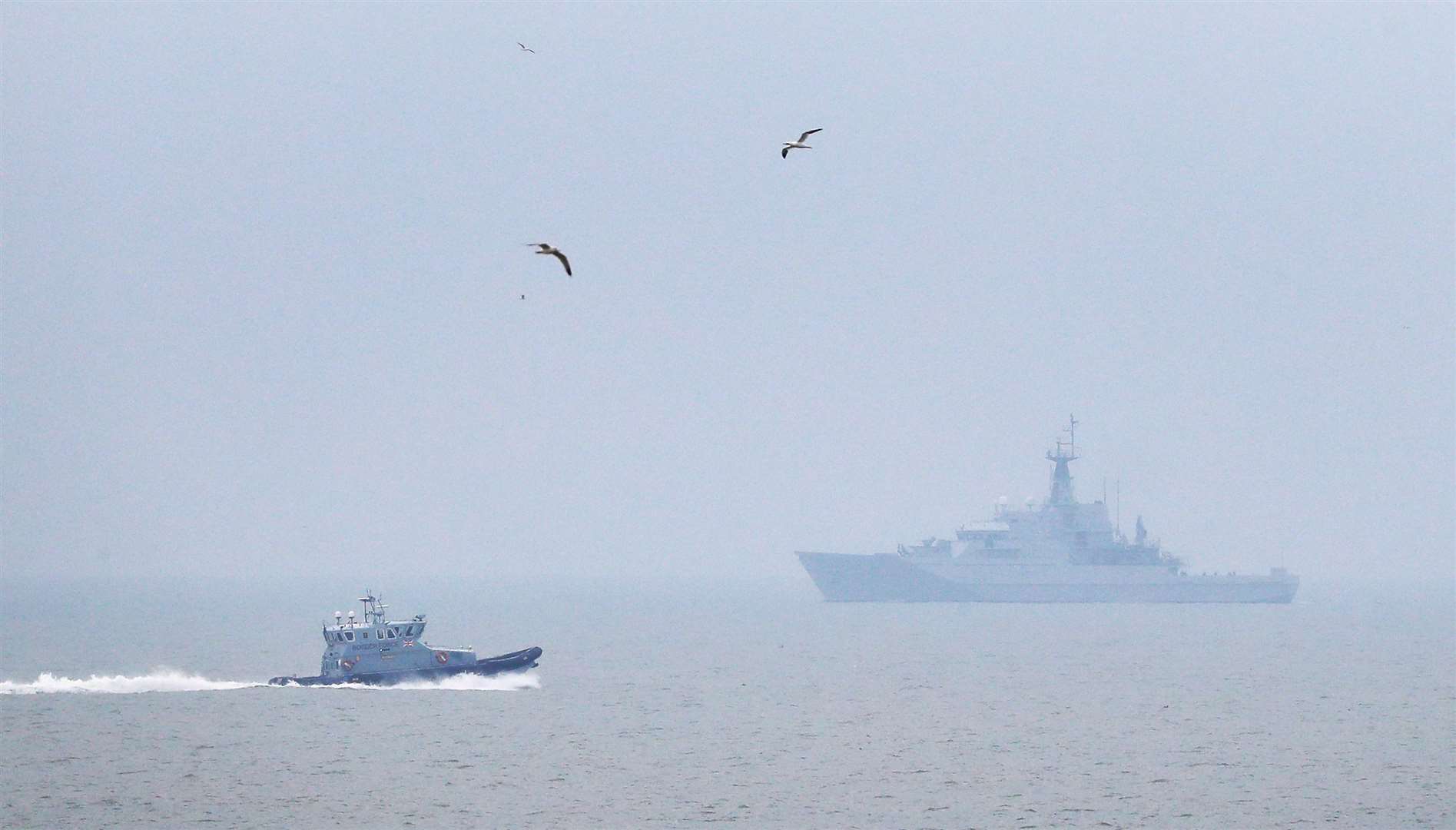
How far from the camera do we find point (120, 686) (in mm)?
62062

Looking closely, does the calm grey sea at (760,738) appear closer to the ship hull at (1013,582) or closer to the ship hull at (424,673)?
the ship hull at (424,673)

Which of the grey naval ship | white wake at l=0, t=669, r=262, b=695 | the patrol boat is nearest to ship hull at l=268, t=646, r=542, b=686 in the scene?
the patrol boat

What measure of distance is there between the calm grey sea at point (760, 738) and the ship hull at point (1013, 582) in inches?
1239

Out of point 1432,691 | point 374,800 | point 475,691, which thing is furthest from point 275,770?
point 1432,691

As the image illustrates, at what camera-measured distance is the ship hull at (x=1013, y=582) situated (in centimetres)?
12550

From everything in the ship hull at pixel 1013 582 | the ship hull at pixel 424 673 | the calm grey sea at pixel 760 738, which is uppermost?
the ship hull at pixel 1013 582

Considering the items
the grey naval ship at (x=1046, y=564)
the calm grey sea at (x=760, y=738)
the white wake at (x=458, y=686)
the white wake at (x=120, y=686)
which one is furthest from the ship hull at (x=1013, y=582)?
the white wake at (x=120, y=686)

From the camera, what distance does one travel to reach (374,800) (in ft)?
124

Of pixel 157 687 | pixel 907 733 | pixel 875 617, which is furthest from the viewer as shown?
pixel 875 617

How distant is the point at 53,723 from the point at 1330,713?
41.1 m

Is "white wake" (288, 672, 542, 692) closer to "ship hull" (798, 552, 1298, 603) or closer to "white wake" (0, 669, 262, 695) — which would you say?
"white wake" (0, 669, 262, 695)

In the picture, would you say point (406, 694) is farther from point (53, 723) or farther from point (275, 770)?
point (275, 770)

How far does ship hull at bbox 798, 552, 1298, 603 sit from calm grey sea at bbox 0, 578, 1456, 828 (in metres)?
31.5

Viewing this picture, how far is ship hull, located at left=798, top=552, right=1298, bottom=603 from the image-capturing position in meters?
126
